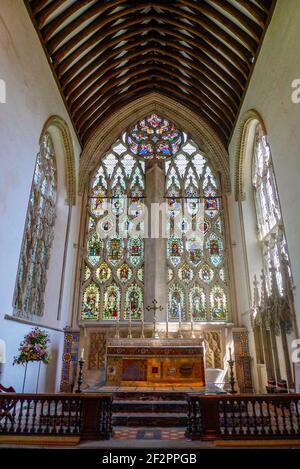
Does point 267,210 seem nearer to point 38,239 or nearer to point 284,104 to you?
point 284,104

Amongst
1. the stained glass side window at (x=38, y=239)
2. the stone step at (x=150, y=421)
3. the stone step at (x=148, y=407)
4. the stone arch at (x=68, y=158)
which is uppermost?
the stone arch at (x=68, y=158)

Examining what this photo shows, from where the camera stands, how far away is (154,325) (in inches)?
359

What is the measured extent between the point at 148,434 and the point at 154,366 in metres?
2.21

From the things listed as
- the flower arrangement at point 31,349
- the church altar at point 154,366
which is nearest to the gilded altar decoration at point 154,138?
the church altar at point 154,366

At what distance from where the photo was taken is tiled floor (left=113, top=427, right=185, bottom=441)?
172 inches

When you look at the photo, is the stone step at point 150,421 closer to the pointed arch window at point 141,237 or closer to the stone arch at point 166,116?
the pointed arch window at point 141,237

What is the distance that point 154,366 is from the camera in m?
6.82

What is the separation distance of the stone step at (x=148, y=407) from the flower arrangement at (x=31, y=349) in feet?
5.96

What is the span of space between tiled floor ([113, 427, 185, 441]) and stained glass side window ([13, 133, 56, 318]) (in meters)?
3.39

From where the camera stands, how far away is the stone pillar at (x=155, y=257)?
1030cm

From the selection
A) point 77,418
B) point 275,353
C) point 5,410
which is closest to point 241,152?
point 275,353

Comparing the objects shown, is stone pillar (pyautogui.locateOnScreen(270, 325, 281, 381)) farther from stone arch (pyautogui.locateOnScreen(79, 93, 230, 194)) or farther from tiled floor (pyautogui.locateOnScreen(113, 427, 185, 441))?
stone arch (pyautogui.locateOnScreen(79, 93, 230, 194))
